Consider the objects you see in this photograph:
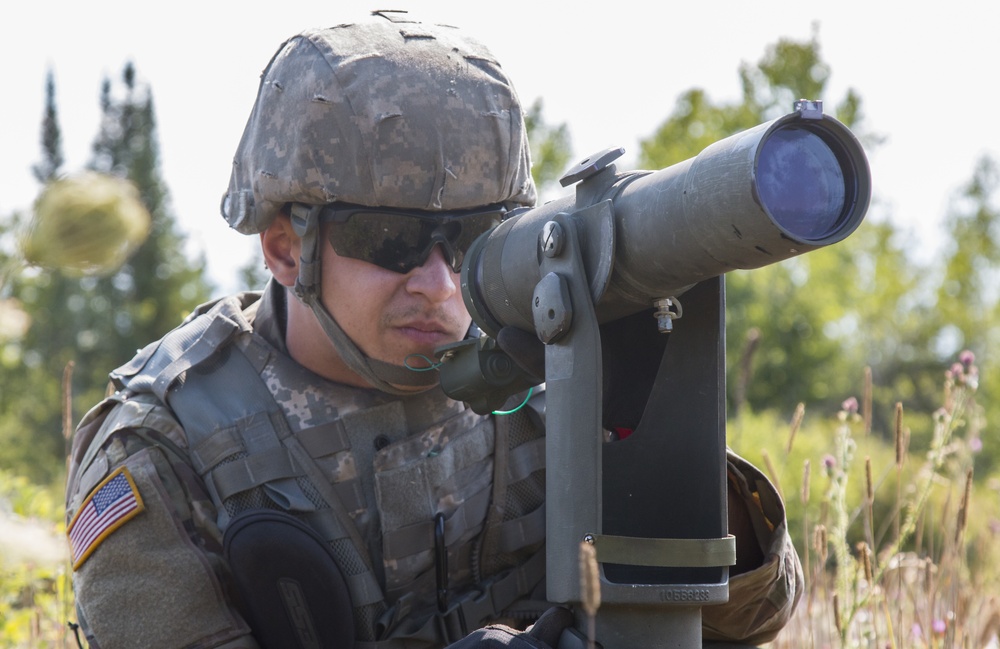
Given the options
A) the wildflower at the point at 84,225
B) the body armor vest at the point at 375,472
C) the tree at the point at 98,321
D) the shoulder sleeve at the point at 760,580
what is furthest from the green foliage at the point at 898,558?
the tree at the point at 98,321

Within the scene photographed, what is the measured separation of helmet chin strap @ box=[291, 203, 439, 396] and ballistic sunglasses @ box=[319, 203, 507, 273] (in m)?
0.07

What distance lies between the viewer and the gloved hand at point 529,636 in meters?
1.87

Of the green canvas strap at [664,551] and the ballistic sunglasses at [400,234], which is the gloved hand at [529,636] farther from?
the ballistic sunglasses at [400,234]

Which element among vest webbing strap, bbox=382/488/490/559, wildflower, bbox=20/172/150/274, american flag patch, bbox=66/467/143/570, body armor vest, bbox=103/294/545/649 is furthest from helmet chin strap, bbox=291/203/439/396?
wildflower, bbox=20/172/150/274

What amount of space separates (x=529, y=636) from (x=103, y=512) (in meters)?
1.18

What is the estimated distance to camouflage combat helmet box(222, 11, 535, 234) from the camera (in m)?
2.74

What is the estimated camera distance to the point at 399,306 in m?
2.76

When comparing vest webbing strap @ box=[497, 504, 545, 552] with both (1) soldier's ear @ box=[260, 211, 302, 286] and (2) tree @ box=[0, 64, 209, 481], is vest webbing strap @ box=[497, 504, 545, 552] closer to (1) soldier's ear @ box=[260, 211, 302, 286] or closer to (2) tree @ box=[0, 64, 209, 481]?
(1) soldier's ear @ box=[260, 211, 302, 286]

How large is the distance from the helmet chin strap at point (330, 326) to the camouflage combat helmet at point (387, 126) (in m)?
0.06

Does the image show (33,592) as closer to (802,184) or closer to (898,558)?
(898,558)

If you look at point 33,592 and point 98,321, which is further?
point 98,321

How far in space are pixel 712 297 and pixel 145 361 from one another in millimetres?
Result: 1627

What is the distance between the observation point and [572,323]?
1897 mm

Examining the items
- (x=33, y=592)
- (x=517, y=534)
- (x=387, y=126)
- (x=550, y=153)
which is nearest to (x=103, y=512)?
(x=33, y=592)
